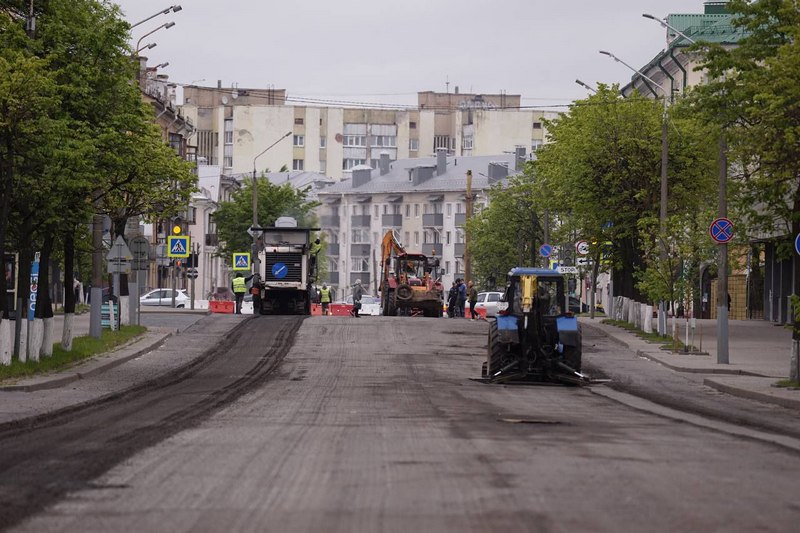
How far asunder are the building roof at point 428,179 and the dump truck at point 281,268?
3266 inches

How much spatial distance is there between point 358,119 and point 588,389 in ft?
504

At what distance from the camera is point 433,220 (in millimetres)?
151625

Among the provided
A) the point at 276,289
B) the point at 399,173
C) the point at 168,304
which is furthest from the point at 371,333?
the point at 399,173

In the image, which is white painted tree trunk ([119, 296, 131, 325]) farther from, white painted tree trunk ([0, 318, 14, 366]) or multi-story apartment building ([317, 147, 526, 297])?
multi-story apartment building ([317, 147, 526, 297])

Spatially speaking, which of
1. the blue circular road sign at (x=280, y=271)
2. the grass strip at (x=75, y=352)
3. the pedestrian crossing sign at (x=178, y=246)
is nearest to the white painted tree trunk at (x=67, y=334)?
the grass strip at (x=75, y=352)

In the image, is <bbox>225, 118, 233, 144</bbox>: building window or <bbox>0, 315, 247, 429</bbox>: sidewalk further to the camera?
<bbox>225, 118, 233, 144</bbox>: building window

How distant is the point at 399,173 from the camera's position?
159250 millimetres

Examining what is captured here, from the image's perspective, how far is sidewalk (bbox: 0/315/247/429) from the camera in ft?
72.2

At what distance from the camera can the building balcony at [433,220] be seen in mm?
150875

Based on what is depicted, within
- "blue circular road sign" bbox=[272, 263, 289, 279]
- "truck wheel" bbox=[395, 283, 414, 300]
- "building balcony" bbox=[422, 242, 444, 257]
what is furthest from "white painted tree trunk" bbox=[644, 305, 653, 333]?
"building balcony" bbox=[422, 242, 444, 257]

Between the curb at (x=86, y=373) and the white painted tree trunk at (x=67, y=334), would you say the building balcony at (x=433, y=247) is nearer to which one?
the curb at (x=86, y=373)

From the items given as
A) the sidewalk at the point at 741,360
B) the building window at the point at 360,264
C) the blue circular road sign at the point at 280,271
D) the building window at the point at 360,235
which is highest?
the building window at the point at 360,235

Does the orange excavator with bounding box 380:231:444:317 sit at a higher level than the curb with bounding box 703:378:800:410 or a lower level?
higher

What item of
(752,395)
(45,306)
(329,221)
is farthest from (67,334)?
(329,221)
